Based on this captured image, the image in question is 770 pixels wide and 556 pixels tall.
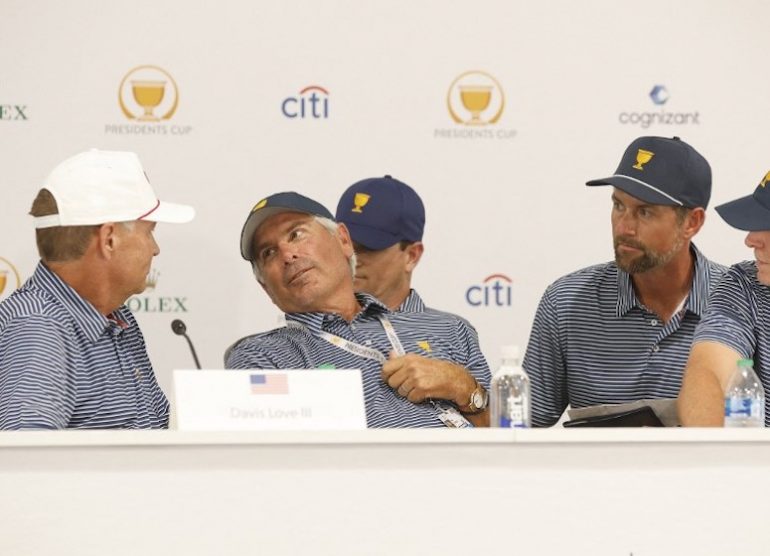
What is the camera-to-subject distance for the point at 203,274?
11.4ft

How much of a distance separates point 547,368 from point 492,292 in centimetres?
51

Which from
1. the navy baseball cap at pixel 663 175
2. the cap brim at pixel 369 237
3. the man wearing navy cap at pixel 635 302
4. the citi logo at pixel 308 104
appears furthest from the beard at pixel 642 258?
the citi logo at pixel 308 104

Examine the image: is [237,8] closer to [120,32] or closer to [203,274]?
[120,32]

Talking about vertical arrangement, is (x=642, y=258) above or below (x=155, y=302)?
above

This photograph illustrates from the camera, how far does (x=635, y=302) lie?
304 centimetres

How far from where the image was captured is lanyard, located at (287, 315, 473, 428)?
2.73 metres

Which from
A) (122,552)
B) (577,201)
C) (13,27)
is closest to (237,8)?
(13,27)

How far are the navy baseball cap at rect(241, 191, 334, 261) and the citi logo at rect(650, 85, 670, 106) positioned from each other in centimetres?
120

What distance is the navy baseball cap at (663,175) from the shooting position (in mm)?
3045

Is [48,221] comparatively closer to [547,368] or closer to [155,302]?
[155,302]

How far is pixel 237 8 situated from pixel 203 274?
2.48ft

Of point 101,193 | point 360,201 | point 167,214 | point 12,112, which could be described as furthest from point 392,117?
point 101,193

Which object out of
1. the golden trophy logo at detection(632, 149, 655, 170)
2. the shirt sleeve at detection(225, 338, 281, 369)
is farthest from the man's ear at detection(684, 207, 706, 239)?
the shirt sleeve at detection(225, 338, 281, 369)

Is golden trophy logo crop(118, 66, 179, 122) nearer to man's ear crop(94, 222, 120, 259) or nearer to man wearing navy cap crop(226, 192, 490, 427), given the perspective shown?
man wearing navy cap crop(226, 192, 490, 427)
